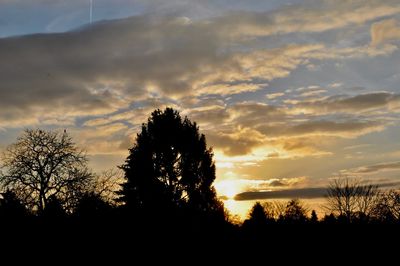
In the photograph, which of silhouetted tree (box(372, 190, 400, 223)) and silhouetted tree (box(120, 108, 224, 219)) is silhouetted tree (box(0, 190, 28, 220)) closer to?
silhouetted tree (box(120, 108, 224, 219))

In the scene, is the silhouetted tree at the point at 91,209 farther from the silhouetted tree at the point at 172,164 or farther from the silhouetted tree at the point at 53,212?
the silhouetted tree at the point at 172,164

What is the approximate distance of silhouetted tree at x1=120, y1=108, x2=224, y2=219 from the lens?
41.2 metres

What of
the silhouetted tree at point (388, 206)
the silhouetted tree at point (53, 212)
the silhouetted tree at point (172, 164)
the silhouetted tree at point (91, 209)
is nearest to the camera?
the silhouetted tree at point (91, 209)

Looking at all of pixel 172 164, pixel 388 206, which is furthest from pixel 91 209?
pixel 388 206

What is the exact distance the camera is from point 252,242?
3419cm

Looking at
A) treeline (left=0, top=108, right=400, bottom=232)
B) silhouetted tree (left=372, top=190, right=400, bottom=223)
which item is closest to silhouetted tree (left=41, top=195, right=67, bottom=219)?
treeline (left=0, top=108, right=400, bottom=232)

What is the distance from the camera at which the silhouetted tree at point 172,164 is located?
4116cm

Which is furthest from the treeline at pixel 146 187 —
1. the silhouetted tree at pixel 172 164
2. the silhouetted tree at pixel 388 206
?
the silhouetted tree at pixel 388 206

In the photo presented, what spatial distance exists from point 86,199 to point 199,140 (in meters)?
13.7

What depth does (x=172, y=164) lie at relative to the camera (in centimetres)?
4172

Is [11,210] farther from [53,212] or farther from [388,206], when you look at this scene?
[388,206]

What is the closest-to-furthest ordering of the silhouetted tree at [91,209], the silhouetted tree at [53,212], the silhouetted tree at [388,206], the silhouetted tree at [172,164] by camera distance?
the silhouetted tree at [91,209] → the silhouetted tree at [53,212] → the silhouetted tree at [172,164] → the silhouetted tree at [388,206]

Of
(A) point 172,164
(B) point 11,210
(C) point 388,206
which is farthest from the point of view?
(C) point 388,206

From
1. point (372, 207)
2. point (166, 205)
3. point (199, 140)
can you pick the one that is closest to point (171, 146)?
point (199, 140)
